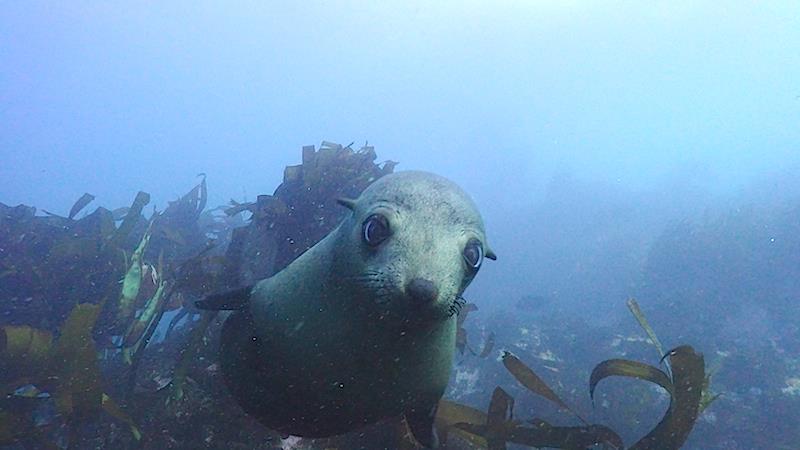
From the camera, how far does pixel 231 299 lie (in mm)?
2383

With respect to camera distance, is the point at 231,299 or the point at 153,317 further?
the point at 153,317

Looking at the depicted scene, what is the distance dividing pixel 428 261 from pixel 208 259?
2778mm

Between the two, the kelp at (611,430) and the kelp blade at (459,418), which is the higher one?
the kelp at (611,430)

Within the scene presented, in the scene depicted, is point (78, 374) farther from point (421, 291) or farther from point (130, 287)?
point (421, 291)

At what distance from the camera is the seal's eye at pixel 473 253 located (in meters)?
1.65

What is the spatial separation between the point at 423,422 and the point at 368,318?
2.69 feet

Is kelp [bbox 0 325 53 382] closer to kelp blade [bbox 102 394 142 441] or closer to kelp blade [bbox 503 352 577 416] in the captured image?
kelp blade [bbox 102 394 142 441]

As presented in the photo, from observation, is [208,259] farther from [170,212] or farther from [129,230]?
[170,212]

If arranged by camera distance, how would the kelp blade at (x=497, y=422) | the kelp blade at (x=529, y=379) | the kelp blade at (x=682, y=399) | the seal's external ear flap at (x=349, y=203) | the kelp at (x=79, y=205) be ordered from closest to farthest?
1. the seal's external ear flap at (x=349, y=203)
2. the kelp blade at (x=682, y=399)
3. the kelp blade at (x=497, y=422)
4. the kelp blade at (x=529, y=379)
5. the kelp at (x=79, y=205)

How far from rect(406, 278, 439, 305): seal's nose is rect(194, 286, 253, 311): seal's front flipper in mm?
1243

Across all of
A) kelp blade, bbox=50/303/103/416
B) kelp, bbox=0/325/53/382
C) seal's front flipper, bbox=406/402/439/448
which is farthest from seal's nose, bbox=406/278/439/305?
kelp, bbox=0/325/53/382

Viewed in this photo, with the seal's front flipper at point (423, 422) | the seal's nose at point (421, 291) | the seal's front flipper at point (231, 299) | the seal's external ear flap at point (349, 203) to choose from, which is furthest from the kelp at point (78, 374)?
the seal's nose at point (421, 291)

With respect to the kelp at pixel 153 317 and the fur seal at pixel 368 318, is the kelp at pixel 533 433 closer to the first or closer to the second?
the kelp at pixel 153 317

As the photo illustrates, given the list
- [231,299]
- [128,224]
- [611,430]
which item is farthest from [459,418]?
[128,224]
